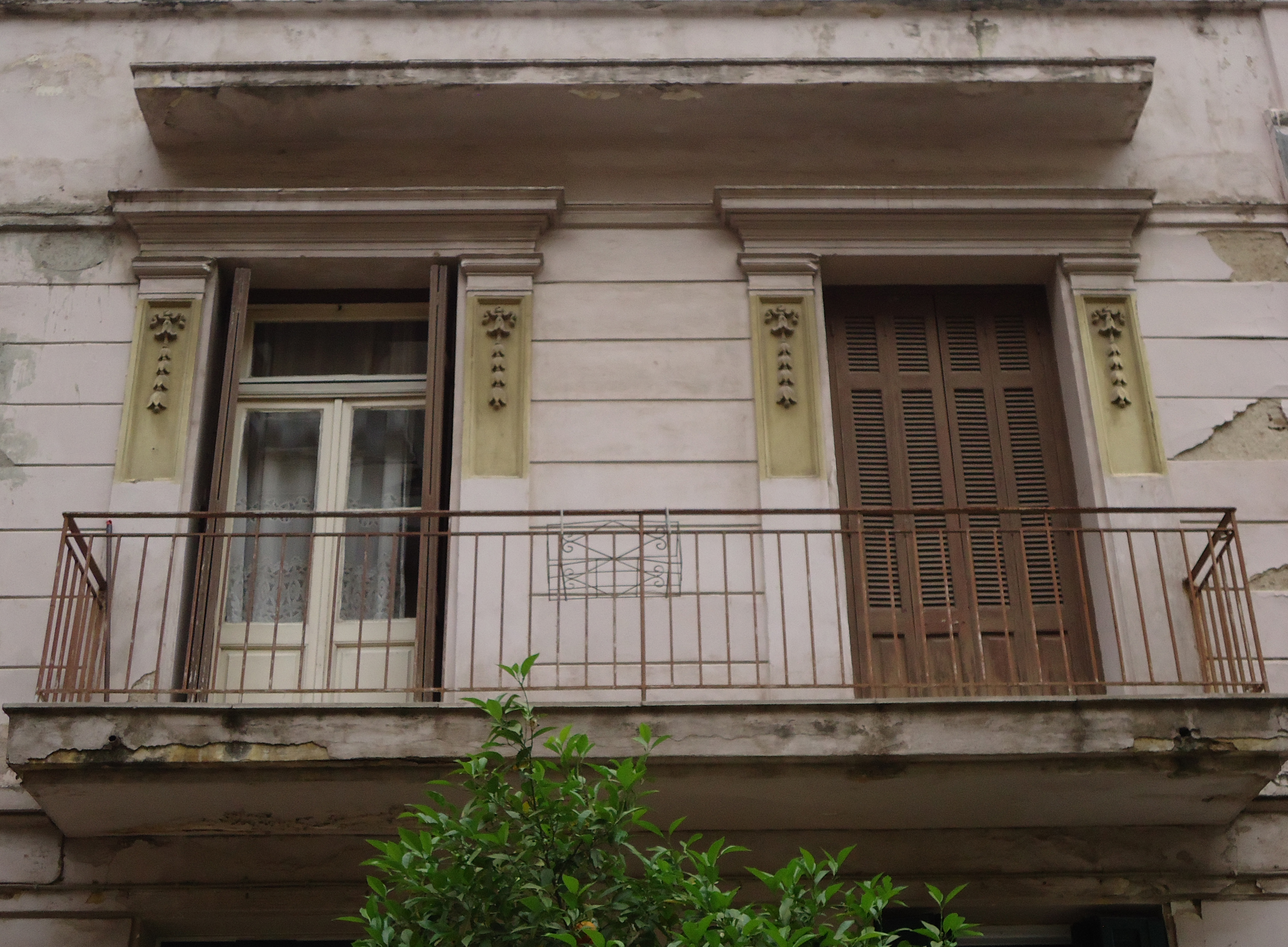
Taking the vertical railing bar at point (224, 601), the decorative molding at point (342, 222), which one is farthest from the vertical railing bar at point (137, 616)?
the decorative molding at point (342, 222)

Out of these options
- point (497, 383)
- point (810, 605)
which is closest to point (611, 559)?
point (810, 605)

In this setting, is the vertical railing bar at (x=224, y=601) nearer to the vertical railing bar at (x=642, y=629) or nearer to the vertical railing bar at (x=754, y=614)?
the vertical railing bar at (x=642, y=629)

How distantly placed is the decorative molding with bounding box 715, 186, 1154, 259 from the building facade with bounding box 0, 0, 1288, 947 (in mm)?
22

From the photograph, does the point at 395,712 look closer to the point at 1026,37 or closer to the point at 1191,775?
the point at 1191,775

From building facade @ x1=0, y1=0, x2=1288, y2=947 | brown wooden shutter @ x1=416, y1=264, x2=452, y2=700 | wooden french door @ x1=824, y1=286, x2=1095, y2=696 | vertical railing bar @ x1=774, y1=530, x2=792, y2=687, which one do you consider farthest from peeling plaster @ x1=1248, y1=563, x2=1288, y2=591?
brown wooden shutter @ x1=416, y1=264, x2=452, y2=700

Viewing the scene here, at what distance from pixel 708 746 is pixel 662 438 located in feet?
6.16

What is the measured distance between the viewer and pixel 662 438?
7500mm

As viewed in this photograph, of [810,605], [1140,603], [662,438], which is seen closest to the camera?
[1140,603]

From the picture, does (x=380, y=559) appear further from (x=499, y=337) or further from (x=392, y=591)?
(x=499, y=337)

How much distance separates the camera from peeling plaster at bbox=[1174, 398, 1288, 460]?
751 cm

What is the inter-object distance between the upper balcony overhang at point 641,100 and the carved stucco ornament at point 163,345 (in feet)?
3.39

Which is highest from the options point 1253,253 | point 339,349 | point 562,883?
point 1253,253

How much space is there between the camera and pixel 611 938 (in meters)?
4.71

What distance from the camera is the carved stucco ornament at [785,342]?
7543 millimetres
